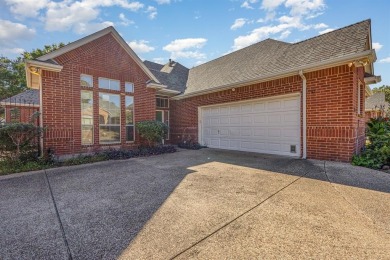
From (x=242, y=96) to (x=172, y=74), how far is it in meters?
6.56

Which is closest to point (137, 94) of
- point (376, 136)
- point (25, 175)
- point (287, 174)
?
point (25, 175)

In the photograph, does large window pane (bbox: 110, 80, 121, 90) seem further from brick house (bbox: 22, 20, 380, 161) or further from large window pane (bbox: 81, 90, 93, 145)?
large window pane (bbox: 81, 90, 93, 145)

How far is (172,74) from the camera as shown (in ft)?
44.4

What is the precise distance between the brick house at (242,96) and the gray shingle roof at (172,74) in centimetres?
203

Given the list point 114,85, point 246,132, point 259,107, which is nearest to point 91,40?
point 114,85

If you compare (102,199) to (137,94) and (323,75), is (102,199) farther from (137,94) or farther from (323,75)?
(323,75)

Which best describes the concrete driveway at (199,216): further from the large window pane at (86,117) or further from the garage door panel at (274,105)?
the garage door panel at (274,105)

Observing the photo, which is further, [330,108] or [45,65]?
[45,65]

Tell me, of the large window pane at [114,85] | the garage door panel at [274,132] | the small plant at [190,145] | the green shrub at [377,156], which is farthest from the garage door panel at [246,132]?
the large window pane at [114,85]

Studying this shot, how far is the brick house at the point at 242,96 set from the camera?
6.21 m

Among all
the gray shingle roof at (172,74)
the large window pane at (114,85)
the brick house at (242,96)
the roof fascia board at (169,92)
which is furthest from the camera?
the gray shingle roof at (172,74)

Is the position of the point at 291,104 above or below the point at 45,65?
below

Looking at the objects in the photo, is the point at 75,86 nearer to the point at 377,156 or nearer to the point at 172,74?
the point at 172,74

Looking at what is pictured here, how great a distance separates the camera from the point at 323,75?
20.9ft
